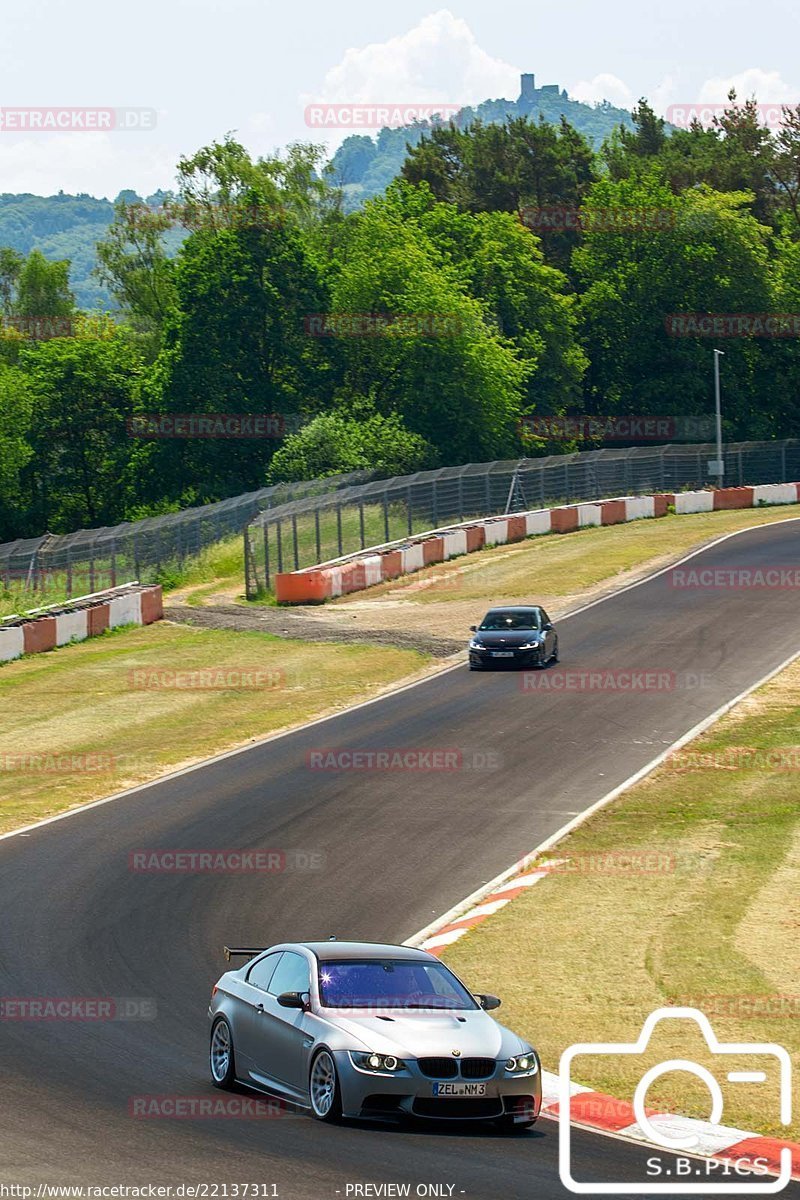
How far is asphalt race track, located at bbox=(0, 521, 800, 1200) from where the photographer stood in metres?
11.3

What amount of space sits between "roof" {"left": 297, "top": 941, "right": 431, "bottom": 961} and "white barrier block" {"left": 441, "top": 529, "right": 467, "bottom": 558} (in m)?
44.0

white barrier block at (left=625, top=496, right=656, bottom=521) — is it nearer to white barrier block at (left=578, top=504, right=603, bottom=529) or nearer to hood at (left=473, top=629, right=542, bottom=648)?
white barrier block at (left=578, top=504, right=603, bottom=529)

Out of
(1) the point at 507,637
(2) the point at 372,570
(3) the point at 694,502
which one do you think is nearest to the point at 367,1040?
(1) the point at 507,637

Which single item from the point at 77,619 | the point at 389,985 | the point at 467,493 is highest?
the point at 467,493

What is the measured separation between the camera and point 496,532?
201 feet

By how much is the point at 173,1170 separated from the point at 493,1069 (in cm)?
259

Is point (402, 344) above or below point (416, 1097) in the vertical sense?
above

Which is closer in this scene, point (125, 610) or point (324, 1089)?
point (324, 1089)

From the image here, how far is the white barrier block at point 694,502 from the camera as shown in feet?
228

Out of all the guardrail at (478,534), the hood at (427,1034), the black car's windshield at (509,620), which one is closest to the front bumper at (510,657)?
the black car's windshield at (509,620)

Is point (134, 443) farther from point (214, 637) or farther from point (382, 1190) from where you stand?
point (382, 1190)

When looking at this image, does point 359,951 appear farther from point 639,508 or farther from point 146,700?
point 639,508

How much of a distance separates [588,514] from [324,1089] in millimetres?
54494

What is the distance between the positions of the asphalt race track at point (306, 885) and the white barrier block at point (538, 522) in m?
19.3
